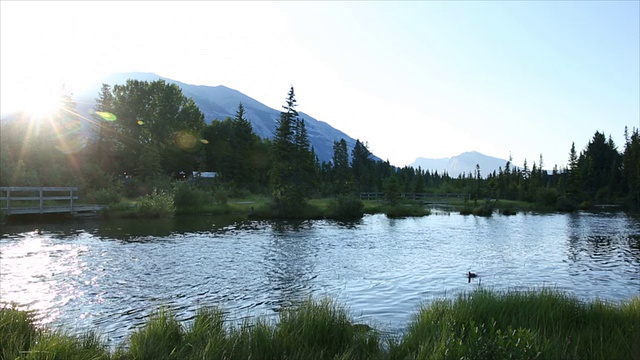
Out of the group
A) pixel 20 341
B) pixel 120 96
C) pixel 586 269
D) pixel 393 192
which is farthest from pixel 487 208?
pixel 120 96

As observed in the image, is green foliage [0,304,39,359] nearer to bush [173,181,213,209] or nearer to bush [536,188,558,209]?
bush [173,181,213,209]

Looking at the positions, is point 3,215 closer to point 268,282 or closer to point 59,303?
point 59,303

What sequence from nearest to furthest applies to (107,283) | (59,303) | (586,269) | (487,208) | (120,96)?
(59,303), (107,283), (586,269), (487,208), (120,96)

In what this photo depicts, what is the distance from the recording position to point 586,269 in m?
22.5

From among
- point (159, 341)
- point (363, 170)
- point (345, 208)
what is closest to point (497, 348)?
point (159, 341)

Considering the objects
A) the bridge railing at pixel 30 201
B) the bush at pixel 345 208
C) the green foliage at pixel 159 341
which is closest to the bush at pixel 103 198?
the bridge railing at pixel 30 201

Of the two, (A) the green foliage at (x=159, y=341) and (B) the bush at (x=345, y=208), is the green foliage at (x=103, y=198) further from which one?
(A) the green foliage at (x=159, y=341)

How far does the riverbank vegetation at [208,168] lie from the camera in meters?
51.8

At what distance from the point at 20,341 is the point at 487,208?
66120mm

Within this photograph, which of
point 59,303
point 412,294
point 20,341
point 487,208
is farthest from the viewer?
point 487,208

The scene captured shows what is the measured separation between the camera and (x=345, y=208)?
54.1 m

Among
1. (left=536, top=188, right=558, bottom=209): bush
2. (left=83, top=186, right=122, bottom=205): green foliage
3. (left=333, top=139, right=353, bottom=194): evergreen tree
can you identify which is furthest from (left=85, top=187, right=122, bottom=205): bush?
(left=536, top=188, right=558, bottom=209): bush

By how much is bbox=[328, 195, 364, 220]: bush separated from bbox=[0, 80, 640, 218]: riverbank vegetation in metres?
0.14

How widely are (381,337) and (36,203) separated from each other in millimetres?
44449
